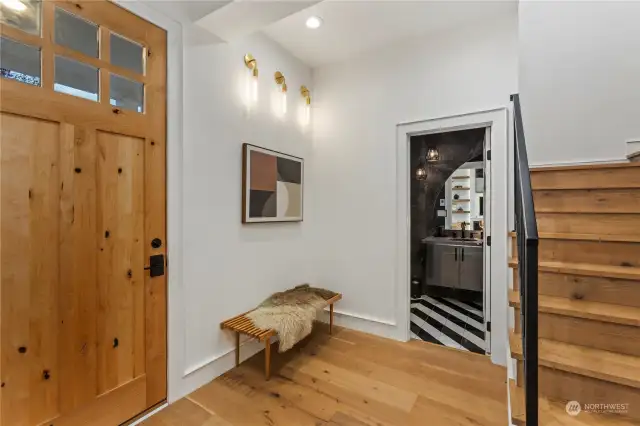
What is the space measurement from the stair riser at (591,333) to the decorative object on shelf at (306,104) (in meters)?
2.75

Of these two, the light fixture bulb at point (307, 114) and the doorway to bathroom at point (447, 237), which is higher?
the light fixture bulb at point (307, 114)

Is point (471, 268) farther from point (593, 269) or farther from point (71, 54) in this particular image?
point (71, 54)

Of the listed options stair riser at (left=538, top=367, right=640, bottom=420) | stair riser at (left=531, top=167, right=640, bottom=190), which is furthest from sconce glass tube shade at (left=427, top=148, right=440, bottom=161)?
stair riser at (left=538, top=367, right=640, bottom=420)

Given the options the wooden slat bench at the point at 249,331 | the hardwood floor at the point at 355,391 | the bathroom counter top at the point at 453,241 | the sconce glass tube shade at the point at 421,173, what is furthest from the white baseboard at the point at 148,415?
the bathroom counter top at the point at 453,241

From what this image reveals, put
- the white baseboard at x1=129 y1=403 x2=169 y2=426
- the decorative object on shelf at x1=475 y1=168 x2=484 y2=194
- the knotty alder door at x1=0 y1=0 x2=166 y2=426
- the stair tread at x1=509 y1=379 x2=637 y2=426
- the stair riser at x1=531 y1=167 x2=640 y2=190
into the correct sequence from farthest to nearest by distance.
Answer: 1. the decorative object on shelf at x1=475 y1=168 x2=484 y2=194
2. the stair riser at x1=531 y1=167 x2=640 y2=190
3. the white baseboard at x1=129 y1=403 x2=169 y2=426
4. the knotty alder door at x1=0 y1=0 x2=166 y2=426
5. the stair tread at x1=509 y1=379 x2=637 y2=426

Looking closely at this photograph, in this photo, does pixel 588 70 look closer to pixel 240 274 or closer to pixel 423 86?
pixel 423 86

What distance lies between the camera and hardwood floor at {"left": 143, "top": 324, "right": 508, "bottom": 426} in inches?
72.3

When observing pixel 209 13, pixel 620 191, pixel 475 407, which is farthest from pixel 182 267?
pixel 620 191

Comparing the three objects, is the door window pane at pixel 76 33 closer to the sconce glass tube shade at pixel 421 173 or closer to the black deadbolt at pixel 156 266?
the black deadbolt at pixel 156 266

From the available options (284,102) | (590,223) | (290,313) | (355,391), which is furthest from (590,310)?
(284,102)

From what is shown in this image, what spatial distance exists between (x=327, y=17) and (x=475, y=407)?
322 cm

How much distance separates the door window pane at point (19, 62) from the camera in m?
Answer: 1.33

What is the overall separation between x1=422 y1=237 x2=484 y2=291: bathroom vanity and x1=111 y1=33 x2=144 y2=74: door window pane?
148 inches

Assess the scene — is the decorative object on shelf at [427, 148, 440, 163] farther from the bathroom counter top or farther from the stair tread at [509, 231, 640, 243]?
the stair tread at [509, 231, 640, 243]
